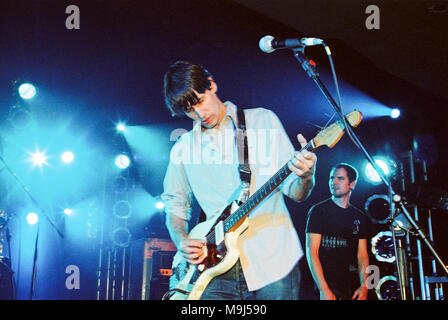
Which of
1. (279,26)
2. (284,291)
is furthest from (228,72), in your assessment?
(284,291)

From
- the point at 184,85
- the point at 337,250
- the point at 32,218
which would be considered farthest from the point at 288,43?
the point at 32,218

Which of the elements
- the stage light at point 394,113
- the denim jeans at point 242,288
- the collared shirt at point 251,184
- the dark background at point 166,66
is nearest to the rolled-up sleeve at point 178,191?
the collared shirt at point 251,184

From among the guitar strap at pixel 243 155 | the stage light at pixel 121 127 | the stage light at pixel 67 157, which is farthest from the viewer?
the stage light at pixel 67 157

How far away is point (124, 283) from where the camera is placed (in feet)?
14.2

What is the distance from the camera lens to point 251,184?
95.7 inches

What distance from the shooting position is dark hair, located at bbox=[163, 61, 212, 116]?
260 cm

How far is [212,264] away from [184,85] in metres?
1.07

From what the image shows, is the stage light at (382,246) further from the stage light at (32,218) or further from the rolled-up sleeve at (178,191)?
the stage light at (32,218)

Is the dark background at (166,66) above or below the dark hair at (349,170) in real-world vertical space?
above

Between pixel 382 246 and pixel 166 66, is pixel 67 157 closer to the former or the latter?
pixel 166 66

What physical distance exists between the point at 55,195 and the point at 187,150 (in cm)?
242

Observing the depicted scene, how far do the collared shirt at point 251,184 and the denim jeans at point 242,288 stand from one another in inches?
1.2

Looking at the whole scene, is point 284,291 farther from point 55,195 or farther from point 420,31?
point 55,195

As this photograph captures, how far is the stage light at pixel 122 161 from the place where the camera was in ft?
14.4
